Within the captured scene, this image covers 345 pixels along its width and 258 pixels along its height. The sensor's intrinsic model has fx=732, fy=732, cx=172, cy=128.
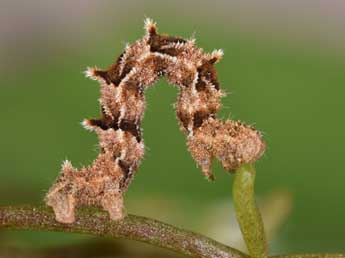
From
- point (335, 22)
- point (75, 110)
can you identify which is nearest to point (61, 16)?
point (335, 22)

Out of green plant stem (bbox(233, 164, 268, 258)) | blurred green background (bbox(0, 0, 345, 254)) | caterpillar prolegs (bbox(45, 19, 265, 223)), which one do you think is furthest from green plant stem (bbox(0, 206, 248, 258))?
blurred green background (bbox(0, 0, 345, 254))

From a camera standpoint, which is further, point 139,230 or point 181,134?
point 181,134

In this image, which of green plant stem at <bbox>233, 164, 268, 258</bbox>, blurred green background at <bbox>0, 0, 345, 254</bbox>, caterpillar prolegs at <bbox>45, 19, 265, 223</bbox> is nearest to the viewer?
green plant stem at <bbox>233, 164, 268, 258</bbox>

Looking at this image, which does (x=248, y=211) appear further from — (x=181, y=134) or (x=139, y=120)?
(x=181, y=134)

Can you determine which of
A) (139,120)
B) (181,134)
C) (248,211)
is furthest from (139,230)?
(181,134)

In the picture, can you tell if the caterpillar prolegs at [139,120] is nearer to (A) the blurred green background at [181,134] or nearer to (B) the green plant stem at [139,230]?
(B) the green plant stem at [139,230]

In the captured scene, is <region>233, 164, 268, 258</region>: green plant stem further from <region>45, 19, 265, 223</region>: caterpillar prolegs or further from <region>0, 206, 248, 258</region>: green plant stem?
<region>45, 19, 265, 223</region>: caterpillar prolegs

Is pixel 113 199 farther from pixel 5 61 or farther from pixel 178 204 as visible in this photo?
pixel 5 61
